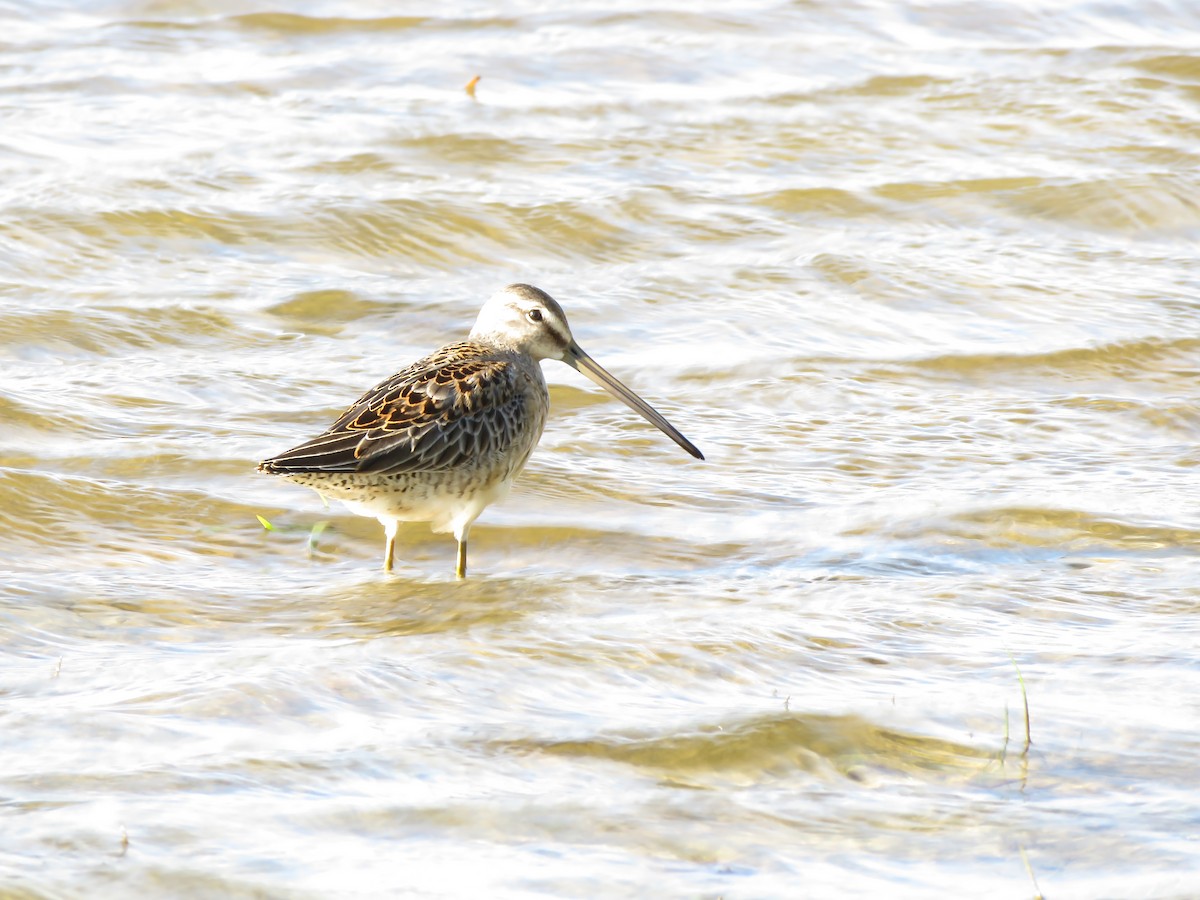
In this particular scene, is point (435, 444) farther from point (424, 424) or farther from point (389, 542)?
point (389, 542)

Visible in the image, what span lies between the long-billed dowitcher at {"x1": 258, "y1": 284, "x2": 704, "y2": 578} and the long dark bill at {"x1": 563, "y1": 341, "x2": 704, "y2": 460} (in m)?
0.27

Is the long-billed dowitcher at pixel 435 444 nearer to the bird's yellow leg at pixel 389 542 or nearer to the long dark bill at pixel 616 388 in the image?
the bird's yellow leg at pixel 389 542

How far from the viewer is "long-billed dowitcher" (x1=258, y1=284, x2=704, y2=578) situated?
198 inches

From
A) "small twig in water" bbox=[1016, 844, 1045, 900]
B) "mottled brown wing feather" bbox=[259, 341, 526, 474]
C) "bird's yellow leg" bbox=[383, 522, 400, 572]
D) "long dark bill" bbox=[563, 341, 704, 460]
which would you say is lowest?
"bird's yellow leg" bbox=[383, 522, 400, 572]

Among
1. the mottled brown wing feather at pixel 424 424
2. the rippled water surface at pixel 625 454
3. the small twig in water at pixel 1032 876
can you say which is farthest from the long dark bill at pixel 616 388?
the small twig in water at pixel 1032 876

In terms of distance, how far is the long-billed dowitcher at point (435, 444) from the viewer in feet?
16.5

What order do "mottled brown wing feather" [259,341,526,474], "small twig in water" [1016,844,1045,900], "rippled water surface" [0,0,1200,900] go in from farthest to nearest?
"mottled brown wing feather" [259,341,526,474]
"rippled water surface" [0,0,1200,900]
"small twig in water" [1016,844,1045,900]

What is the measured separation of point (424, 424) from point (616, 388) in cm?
102

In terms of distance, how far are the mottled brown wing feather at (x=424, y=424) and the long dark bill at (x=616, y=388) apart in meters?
0.48

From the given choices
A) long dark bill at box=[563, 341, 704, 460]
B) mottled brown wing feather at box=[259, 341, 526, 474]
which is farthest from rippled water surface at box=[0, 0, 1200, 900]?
mottled brown wing feather at box=[259, 341, 526, 474]

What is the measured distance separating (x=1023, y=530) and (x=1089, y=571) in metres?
0.38

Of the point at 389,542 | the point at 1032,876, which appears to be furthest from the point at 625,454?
the point at 1032,876

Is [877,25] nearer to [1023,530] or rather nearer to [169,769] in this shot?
[1023,530]

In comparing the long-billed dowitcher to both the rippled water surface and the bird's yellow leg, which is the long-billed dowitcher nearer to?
the bird's yellow leg
